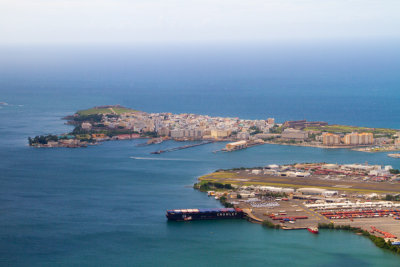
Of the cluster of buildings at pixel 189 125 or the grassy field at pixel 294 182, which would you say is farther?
the cluster of buildings at pixel 189 125

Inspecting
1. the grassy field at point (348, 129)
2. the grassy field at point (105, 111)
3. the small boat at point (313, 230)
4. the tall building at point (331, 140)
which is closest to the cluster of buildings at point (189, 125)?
the grassy field at point (105, 111)

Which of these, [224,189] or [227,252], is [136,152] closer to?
[224,189]

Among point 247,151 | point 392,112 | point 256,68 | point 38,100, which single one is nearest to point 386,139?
point 247,151

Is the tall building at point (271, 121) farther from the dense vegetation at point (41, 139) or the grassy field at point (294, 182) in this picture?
the grassy field at point (294, 182)

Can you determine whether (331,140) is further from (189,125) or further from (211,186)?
(211,186)

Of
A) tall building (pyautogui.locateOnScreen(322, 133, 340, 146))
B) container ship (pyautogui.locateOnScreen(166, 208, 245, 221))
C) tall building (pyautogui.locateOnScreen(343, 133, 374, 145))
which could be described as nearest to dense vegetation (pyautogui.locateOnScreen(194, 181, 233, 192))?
container ship (pyautogui.locateOnScreen(166, 208, 245, 221))

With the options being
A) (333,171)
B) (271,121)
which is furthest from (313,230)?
(271,121)
